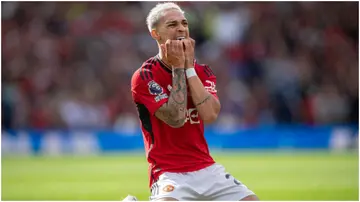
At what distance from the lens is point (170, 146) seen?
609 centimetres

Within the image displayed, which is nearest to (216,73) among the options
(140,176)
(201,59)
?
(201,59)

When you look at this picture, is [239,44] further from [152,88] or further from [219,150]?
[152,88]

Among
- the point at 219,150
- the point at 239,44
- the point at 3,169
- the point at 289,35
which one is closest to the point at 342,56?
the point at 289,35

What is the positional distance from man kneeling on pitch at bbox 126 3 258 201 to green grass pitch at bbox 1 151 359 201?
5310 mm

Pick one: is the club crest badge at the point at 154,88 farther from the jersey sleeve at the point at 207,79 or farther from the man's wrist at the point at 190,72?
the jersey sleeve at the point at 207,79

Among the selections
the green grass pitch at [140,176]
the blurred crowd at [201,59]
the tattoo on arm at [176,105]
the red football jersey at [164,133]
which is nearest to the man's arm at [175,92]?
the tattoo on arm at [176,105]

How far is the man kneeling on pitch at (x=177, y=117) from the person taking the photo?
591 centimetres

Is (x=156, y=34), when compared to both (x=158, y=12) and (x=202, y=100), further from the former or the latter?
(x=202, y=100)

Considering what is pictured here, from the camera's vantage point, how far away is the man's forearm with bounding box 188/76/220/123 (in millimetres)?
5914

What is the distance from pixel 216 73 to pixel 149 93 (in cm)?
1643

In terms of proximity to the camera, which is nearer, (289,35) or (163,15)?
(163,15)

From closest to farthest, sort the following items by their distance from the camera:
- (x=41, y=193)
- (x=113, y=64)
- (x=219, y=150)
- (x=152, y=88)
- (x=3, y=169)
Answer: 1. (x=152, y=88)
2. (x=41, y=193)
3. (x=3, y=169)
4. (x=219, y=150)
5. (x=113, y=64)

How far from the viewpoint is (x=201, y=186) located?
236 inches

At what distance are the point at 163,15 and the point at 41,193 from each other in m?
6.83
